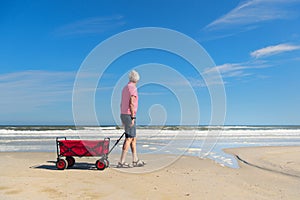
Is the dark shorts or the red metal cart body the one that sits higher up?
the dark shorts

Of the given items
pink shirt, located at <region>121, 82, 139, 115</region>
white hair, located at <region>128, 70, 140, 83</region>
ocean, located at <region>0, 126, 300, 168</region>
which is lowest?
ocean, located at <region>0, 126, 300, 168</region>

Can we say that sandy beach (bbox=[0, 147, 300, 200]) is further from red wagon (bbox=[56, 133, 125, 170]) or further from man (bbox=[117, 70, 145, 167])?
man (bbox=[117, 70, 145, 167])

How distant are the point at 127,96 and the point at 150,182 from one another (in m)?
2.47

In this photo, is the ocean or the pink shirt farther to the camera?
the ocean

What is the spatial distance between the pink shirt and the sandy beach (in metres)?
1.53

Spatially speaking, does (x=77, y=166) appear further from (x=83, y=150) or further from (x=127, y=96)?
(x=127, y=96)

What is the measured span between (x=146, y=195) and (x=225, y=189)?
5.05 feet

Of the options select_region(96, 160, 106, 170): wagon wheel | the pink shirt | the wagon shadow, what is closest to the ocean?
the wagon shadow

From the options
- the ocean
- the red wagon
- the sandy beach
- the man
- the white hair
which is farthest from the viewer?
the ocean

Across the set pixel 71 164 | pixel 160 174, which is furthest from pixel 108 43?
pixel 160 174

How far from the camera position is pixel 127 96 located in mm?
7672

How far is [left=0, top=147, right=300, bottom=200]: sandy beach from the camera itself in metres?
5.03

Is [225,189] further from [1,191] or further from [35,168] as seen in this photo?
[35,168]

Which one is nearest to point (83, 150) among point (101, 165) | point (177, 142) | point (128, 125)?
point (101, 165)
